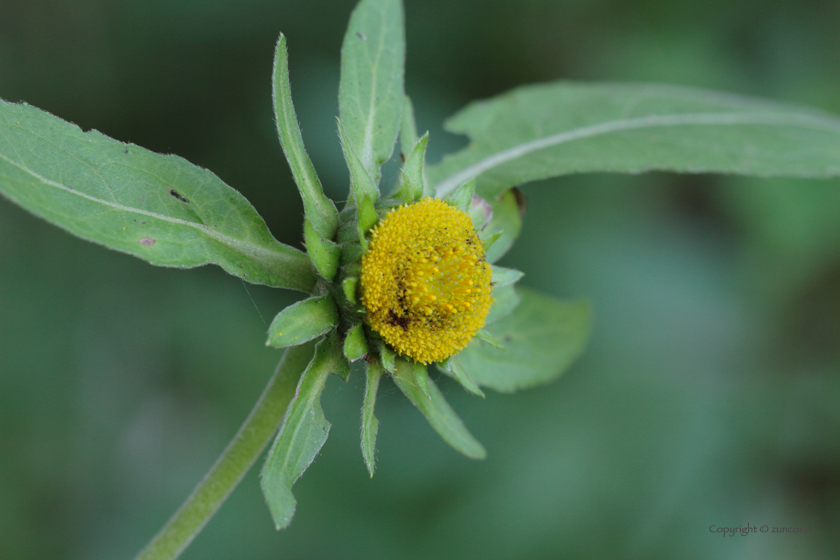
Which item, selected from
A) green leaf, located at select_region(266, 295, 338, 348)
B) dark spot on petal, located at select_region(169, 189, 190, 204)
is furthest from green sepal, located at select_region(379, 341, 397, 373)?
dark spot on petal, located at select_region(169, 189, 190, 204)

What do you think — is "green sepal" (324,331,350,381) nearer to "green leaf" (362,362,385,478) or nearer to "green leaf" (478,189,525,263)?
"green leaf" (362,362,385,478)

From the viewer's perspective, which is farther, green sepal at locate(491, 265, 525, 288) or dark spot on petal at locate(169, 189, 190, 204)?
green sepal at locate(491, 265, 525, 288)

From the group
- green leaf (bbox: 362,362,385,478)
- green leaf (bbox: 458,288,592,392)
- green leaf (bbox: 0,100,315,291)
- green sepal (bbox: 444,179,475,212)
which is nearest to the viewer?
green leaf (bbox: 0,100,315,291)

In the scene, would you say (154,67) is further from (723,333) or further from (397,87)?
(723,333)

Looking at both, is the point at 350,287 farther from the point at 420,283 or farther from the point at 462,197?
the point at 462,197

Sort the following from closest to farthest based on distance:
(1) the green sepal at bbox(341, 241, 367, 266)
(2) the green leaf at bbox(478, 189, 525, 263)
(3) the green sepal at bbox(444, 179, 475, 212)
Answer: (1) the green sepal at bbox(341, 241, 367, 266) < (3) the green sepal at bbox(444, 179, 475, 212) < (2) the green leaf at bbox(478, 189, 525, 263)

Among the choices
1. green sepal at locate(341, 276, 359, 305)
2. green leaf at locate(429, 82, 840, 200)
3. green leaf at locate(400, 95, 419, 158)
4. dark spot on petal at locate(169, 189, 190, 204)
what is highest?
green leaf at locate(429, 82, 840, 200)

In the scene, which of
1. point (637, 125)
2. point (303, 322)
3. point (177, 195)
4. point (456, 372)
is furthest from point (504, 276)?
point (637, 125)
